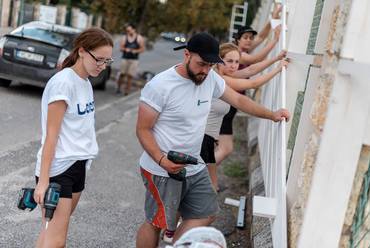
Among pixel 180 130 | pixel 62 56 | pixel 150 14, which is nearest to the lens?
pixel 180 130

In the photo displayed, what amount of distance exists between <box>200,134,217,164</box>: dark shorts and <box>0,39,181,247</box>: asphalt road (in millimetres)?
922

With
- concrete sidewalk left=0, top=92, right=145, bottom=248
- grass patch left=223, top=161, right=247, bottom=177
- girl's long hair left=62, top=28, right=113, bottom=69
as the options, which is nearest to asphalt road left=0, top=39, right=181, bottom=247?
concrete sidewalk left=0, top=92, right=145, bottom=248

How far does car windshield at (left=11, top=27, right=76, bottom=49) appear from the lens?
11.5m

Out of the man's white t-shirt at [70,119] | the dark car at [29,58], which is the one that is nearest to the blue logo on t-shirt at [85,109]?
the man's white t-shirt at [70,119]

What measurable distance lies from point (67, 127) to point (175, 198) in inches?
37.4

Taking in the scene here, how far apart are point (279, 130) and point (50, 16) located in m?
21.2

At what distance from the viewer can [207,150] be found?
5.29 m

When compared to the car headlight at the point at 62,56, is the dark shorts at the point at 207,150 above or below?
above

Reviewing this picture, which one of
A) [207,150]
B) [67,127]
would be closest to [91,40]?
[67,127]

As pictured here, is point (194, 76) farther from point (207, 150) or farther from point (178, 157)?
point (207, 150)

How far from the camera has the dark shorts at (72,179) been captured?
11.6ft

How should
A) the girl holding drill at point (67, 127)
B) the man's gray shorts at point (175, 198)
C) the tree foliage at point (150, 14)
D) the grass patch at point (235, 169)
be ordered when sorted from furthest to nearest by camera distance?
the tree foliage at point (150, 14) → the grass patch at point (235, 169) → the man's gray shorts at point (175, 198) → the girl holding drill at point (67, 127)

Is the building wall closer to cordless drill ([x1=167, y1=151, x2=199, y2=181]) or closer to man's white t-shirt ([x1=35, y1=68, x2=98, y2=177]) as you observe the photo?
cordless drill ([x1=167, y1=151, x2=199, y2=181])

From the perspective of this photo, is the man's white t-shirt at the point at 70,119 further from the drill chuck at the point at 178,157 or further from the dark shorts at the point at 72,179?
the drill chuck at the point at 178,157
